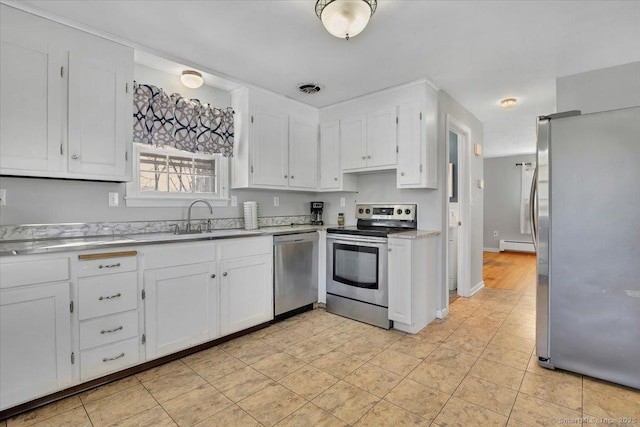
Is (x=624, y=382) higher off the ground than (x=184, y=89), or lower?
lower

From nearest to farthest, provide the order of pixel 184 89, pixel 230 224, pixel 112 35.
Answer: pixel 112 35 < pixel 184 89 < pixel 230 224

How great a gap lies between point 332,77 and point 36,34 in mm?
2158

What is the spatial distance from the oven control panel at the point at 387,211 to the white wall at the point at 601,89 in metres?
1.69

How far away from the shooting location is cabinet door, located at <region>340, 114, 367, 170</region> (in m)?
3.42

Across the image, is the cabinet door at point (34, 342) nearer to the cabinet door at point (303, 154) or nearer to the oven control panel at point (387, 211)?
the cabinet door at point (303, 154)

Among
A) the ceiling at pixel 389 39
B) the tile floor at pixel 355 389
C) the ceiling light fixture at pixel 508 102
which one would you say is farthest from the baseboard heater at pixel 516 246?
the tile floor at pixel 355 389

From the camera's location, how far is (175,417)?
1.69 metres

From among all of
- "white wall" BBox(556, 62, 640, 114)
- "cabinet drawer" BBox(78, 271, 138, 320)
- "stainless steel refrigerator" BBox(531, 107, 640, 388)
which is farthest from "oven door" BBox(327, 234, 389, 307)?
"white wall" BBox(556, 62, 640, 114)

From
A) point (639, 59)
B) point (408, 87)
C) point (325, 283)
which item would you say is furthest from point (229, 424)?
point (639, 59)

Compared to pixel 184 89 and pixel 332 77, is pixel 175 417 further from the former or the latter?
pixel 332 77

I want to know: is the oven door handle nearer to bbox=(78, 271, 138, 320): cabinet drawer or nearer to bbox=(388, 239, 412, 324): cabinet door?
bbox=(388, 239, 412, 324): cabinet door

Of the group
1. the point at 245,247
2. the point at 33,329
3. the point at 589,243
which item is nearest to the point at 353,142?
the point at 245,247

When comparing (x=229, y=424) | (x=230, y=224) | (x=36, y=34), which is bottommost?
(x=229, y=424)

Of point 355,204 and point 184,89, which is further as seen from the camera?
point 355,204
